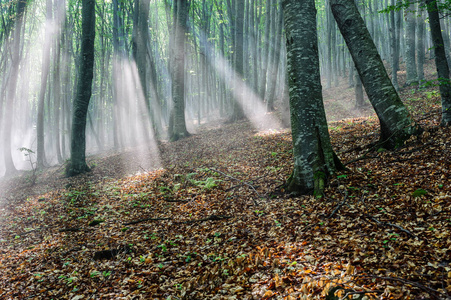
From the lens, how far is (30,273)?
4.53 m

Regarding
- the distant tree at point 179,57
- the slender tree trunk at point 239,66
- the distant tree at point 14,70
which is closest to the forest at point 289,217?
the distant tree at point 179,57

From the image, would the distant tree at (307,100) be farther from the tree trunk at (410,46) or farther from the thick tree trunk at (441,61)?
the tree trunk at (410,46)

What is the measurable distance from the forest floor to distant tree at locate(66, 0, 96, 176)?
13.5ft

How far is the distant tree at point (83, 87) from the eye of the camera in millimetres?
11617

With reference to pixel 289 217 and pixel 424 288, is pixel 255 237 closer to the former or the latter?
pixel 289 217

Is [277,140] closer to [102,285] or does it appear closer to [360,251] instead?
[360,251]

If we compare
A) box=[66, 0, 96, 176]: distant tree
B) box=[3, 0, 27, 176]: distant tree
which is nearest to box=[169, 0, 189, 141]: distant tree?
box=[66, 0, 96, 176]: distant tree

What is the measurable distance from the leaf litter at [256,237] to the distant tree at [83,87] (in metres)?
4.15

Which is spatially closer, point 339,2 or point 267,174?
point 339,2

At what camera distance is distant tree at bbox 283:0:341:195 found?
17.8 ft

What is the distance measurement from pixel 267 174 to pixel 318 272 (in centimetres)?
434

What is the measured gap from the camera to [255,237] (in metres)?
4.52

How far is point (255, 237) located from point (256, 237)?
18mm

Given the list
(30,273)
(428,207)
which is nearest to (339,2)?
(428,207)
